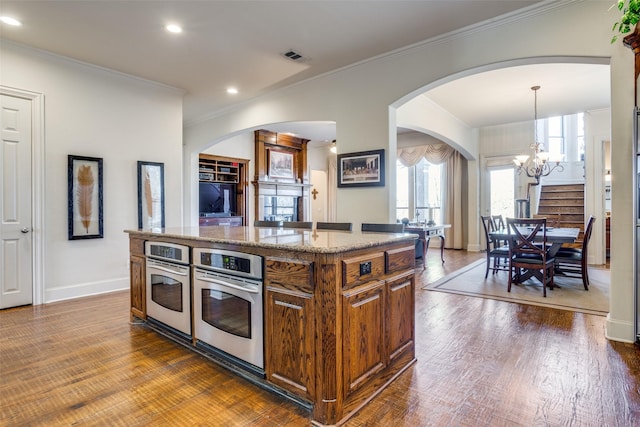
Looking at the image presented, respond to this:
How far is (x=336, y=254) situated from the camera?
166 cm

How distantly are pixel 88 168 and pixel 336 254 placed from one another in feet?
13.4

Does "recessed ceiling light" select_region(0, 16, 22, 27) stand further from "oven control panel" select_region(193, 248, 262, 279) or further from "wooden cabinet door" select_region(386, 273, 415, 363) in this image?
"wooden cabinet door" select_region(386, 273, 415, 363)

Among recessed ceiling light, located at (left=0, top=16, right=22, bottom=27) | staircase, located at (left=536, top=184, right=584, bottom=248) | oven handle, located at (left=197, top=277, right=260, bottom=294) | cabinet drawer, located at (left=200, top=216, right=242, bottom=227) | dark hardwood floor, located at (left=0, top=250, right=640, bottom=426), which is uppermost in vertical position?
recessed ceiling light, located at (left=0, top=16, right=22, bottom=27)

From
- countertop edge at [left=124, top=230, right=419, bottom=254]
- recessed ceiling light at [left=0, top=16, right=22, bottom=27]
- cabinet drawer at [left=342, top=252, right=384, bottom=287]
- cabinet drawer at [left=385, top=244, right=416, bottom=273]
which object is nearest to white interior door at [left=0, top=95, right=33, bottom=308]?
recessed ceiling light at [left=0, top=16, right=22, bottom=27]

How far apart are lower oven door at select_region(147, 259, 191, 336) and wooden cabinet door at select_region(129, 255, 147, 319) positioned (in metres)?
0.10

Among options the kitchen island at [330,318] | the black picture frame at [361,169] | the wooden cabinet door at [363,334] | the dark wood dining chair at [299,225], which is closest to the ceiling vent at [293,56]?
the black picture frame at [361,169]

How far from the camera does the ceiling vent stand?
3903 millimetres

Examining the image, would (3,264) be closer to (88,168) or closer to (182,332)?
(88,168)

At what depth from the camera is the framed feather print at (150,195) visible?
468 centimetres

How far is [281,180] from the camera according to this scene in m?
8.93

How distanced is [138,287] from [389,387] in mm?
2412

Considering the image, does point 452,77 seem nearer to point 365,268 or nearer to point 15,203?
point 365,268

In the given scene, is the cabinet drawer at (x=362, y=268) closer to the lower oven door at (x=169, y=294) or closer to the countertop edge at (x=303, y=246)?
the countertop edge at (x=303, y=246)

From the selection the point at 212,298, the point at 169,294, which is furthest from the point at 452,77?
the point at 169,294
